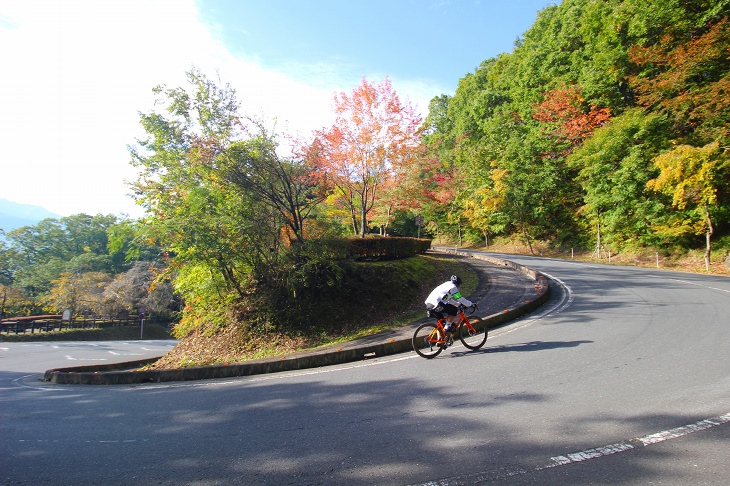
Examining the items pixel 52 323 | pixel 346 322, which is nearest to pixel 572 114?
pixel 346 322

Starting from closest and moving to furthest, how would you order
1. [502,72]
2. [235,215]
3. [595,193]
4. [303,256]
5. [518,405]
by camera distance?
[518,405], [235,215], [303,256], [595,193], [502,72]

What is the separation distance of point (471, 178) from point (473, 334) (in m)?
→ 29.9

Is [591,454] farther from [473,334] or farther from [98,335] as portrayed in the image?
[98,335]

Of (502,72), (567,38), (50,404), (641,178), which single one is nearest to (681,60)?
(641,178)

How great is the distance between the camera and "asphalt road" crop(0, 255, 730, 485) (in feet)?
10.3

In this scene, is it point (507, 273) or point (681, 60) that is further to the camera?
point (681, 60)

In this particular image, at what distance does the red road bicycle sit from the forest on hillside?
508cm

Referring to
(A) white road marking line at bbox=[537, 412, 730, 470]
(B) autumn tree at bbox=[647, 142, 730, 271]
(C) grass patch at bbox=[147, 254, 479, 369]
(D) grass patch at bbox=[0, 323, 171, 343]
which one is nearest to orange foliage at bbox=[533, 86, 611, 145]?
(B) autumn tree at bbox=[647, 142, 730, 271]

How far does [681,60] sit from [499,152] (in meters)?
13.9

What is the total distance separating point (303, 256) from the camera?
11969mm

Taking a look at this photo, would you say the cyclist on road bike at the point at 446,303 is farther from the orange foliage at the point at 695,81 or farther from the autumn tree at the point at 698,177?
the orange foliage at the point at 695,81

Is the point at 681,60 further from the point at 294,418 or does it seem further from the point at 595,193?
the point at 294,418

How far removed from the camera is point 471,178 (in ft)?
116

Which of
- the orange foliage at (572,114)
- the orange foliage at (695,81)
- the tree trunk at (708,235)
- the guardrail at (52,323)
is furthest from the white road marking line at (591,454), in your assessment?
the guardrail at (52,323)
